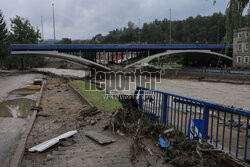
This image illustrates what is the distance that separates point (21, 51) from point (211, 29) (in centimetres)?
7380

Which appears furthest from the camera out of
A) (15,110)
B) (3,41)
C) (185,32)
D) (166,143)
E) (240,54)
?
(185,32)

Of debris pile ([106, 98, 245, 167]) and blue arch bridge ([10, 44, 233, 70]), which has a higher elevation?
blue arch bridge ([10, 44, 233, 70])

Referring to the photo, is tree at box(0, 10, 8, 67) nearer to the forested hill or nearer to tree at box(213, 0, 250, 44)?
tree at box(213, 0, 250, 44)

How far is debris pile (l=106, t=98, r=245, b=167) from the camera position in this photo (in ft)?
12.6

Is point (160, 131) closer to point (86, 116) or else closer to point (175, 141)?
point (175, 141)

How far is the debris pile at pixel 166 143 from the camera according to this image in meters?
3.84

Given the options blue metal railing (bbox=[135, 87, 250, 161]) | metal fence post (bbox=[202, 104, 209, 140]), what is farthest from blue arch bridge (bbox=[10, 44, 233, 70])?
metal fence post (bbox=[202, 104, 209, 140])

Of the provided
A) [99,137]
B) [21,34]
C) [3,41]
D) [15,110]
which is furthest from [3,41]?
[99,137]

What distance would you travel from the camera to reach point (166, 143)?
188 inches

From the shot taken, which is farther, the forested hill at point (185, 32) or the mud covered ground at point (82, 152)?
the forested hill at point (185, 32)

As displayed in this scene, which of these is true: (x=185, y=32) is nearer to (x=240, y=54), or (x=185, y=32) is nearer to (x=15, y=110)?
(x=240, y=54)

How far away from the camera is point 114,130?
630cm

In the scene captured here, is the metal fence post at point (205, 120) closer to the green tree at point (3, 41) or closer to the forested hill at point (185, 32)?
the green tree at point (3, 41)

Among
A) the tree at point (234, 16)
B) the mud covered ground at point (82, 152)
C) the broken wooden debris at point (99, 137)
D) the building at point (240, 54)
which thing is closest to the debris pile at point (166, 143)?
the mud covered ground at point (82, 152)
